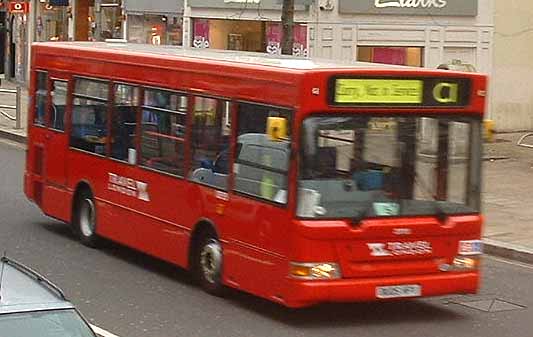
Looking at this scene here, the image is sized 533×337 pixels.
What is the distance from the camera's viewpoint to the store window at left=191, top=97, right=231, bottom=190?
1213cm

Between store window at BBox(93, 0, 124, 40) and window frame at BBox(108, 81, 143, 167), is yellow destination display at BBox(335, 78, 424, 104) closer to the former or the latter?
window frame at BBox(108, 81, 143, 167)

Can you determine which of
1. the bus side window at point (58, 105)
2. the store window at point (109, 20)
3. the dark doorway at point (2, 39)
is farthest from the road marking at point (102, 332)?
the dark doorway at point (2, 39)

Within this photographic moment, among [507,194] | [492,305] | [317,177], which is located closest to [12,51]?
[507,194]

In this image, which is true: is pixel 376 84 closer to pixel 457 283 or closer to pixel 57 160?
pixel 457 283

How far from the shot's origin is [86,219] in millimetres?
15266

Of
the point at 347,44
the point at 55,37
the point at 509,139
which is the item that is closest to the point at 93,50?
the point at 347,44

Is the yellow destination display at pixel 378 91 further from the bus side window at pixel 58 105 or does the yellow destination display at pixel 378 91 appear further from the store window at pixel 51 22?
the store window at pixel 51 22

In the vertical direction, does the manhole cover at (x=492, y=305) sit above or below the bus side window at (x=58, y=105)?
below

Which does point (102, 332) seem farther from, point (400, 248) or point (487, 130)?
point (487, 130)

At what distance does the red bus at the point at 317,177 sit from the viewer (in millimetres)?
10969

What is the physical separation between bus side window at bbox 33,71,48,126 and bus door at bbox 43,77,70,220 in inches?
5.7

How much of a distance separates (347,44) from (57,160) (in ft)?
41.9

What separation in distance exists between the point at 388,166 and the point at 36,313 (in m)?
6.32

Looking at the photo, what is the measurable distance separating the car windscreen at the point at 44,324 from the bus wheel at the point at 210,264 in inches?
268
